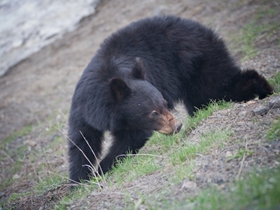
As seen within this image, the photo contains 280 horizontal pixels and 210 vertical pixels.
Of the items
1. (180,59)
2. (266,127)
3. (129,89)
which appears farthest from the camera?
(180,59)

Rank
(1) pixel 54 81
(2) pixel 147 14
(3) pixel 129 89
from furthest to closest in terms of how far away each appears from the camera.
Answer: (2) pixel 147 14 < (1) pixel 54 81 < (3) pixel 129 89

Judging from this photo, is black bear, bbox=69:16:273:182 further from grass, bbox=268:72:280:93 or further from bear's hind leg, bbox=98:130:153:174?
grass, bbox=268:72:280:93

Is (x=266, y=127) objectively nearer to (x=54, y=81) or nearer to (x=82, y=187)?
(x=82, y=187)

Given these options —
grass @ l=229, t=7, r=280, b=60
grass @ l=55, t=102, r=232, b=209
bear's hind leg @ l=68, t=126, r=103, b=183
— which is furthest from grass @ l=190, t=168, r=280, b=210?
grass @ l=229, t=7, r=280, b=60

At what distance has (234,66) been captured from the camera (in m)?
6.20

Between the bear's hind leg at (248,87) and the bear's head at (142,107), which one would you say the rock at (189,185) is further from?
the bear's hind leg at (248,87)

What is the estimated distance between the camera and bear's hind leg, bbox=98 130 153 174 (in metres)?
5.58

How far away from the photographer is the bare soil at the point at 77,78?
4.00m

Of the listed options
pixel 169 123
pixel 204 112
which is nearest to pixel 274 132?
pixel 169 123

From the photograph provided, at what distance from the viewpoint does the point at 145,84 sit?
17.0 ft

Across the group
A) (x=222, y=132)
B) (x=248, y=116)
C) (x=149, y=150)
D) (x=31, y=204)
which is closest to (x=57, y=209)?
(x=31, y=204)

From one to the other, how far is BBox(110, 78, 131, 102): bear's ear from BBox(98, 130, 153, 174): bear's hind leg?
0.66 metres

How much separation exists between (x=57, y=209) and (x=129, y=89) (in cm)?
175

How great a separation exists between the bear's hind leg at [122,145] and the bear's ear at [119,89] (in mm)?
659
